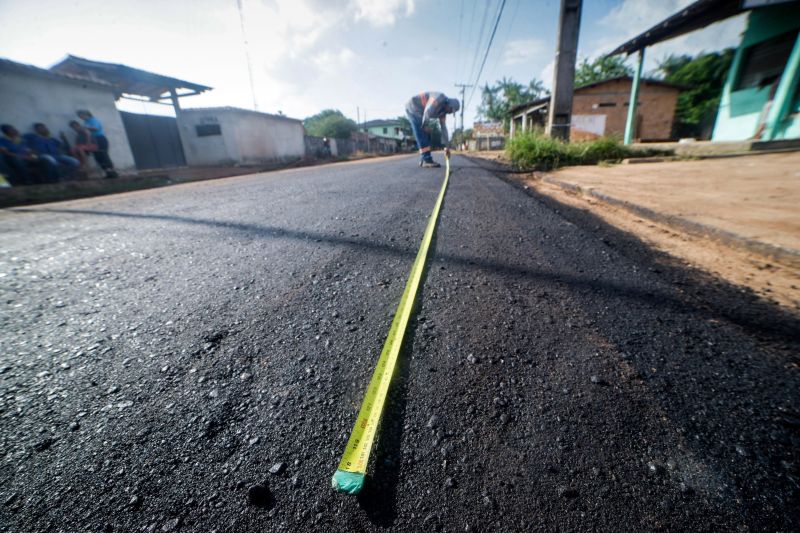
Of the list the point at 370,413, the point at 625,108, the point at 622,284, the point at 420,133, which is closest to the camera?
the point at 370,413

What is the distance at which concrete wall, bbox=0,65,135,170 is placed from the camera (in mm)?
8352

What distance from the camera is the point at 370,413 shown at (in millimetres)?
933

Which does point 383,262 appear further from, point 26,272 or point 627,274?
point 26,272

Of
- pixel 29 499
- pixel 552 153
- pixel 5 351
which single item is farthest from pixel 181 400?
pixel 552 153

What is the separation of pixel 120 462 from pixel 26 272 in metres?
2.19

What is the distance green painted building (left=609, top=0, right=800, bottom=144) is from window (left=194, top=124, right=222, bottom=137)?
55.3ft

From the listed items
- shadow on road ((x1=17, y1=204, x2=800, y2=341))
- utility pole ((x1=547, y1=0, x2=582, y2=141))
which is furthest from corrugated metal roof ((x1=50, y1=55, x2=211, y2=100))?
utility pole ((x1=547, y1=0, x2=582, y2=141))

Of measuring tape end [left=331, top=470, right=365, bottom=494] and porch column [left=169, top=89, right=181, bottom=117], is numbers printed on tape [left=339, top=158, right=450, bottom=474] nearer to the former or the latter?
measuring tape end [left=331, top=470, right=365, bottom=494]

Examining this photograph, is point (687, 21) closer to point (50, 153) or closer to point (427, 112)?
point (427, 112)

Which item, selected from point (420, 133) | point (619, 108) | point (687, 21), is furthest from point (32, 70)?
point (619, 108)

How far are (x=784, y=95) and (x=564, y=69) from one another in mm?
4569

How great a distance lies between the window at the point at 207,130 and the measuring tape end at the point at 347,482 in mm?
18407

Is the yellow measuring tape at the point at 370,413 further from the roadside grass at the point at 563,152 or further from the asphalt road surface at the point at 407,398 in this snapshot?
the roadside grass at the point at 563,152

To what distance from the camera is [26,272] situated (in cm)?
205
